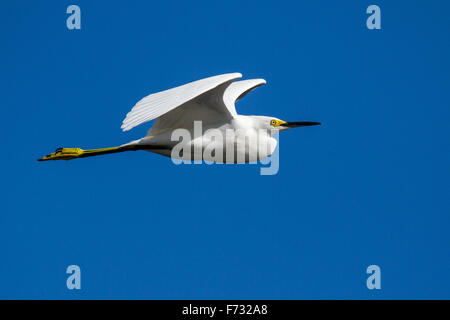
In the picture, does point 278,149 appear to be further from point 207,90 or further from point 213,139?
point 207,90

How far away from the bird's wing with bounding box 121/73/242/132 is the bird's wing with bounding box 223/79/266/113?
0.66 meters

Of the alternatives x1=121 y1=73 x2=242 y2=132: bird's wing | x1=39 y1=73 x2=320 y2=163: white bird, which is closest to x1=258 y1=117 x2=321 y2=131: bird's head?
x1=39 y1=73 x2=320 y2=163: white bird

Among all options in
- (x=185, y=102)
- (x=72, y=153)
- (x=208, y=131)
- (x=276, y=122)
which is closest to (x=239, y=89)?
(x=276, y=122)

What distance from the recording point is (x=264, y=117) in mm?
9977

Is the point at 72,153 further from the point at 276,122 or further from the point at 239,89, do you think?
the point at 276,122

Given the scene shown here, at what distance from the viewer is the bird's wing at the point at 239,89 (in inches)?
405

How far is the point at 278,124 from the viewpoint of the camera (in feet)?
33.1

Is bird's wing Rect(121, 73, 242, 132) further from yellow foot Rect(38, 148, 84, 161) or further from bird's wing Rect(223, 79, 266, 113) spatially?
yellow foot Rect(38, 148, 84, 161)

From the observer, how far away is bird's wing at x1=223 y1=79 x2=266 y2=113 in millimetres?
10297

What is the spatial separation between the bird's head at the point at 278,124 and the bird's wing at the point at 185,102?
0.53 meters

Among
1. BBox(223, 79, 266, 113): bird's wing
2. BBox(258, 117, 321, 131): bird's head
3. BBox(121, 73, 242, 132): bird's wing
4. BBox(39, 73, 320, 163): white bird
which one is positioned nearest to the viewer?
BBox(121, 73, 242, 132): bird's wing

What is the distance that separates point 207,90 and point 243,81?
2.54m
